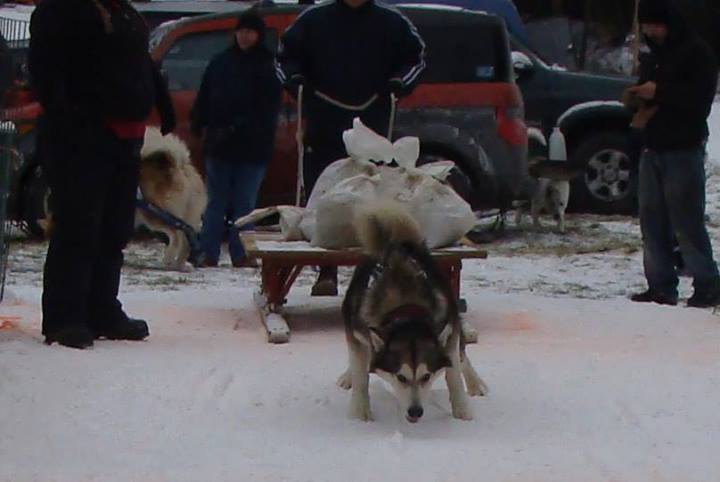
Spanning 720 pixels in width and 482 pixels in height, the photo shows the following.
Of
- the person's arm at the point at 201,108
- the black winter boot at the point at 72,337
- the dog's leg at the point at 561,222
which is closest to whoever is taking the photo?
the black winter boot at the point at 72,337

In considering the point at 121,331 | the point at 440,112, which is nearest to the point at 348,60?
the point at 121,331

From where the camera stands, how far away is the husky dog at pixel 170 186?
1166 cm

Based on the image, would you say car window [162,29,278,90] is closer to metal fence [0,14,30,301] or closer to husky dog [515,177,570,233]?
husky dog [515,177,570,233]

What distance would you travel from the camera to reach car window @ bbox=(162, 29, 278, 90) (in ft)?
43.2

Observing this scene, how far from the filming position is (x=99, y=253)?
750 cm

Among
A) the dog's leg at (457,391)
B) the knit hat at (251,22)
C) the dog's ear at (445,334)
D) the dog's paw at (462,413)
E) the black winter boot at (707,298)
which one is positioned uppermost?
the dog's ear at (445,334)

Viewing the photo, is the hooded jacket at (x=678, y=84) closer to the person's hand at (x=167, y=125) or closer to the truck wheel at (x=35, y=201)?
the person's hand at (x=167, y=125)

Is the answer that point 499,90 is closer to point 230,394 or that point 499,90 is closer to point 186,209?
point 186,209

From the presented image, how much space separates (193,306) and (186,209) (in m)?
3.07

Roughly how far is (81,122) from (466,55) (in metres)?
6.70

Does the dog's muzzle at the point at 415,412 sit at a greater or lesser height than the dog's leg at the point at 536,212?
greater

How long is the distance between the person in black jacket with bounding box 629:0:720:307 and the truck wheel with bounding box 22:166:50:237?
5322 millimetres

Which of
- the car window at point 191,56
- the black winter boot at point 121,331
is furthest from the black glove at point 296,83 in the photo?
the car window at point 191,56

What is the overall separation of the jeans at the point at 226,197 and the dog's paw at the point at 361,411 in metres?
5.87
